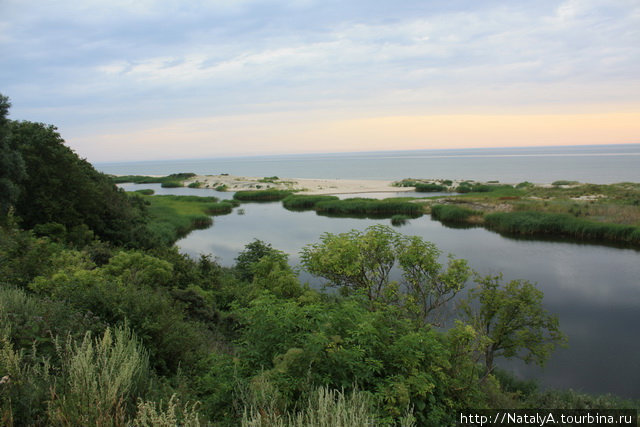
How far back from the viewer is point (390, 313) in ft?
28.2

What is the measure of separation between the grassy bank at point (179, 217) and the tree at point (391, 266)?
65.0 feet

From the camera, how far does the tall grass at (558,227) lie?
31.2m

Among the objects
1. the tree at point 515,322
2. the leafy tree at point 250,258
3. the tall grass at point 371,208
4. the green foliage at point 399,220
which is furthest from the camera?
the tall grass at point 371,208

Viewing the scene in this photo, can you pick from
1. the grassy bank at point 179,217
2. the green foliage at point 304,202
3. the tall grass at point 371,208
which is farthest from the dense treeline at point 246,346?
the green foliage at point 304,202

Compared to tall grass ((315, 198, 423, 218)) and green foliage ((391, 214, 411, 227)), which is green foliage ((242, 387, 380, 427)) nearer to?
green foliage ((391, 214, 411, 227))

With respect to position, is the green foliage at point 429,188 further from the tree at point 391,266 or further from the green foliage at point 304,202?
the tree at point 391,266

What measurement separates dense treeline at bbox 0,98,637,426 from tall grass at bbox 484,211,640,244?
2211 centimetres

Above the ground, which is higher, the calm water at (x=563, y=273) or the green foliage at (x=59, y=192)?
the green foliage at (x=59, y=192)

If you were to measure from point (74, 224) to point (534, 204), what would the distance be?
43.7 meters

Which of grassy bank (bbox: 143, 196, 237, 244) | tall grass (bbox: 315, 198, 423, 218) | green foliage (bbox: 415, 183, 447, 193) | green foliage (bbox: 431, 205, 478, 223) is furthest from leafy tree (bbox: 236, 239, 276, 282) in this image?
green foliage (bbox: 415, 183, 447, 193)

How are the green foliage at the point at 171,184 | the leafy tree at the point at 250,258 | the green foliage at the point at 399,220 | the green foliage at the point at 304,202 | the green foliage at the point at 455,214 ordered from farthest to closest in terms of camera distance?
1. the green foliage at the point at 171,184
2. the green foliage at the point at 304,202
3. the green foliage at the point at 455,214
4. the green foliage at the point at 399,220
5. the leafy tree at the point at 250,258

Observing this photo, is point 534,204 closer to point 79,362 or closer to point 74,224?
point 74,224

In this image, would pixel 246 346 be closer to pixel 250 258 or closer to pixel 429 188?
pixel 250 258

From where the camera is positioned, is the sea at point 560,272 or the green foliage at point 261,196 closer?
the sea at point 560,272
